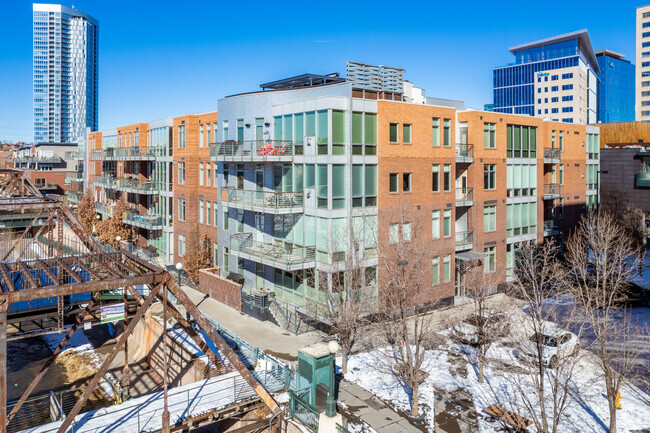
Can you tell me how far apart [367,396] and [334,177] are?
37.5 feet

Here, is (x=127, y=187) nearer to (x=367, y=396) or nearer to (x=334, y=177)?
(x=334, y=177)

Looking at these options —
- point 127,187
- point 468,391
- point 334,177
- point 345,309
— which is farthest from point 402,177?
point 127,187

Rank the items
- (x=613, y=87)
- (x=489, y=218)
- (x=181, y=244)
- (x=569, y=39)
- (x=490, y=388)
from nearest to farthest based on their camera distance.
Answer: (x=490, y=388) < (x=489, y=218) < (x=181, y=244) < (x=569, y=39) < (x=613, y=87)

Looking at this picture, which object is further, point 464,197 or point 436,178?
point 464,197

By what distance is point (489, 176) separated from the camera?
111ft

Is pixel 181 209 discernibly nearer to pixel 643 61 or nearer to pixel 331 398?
pixel 331 398

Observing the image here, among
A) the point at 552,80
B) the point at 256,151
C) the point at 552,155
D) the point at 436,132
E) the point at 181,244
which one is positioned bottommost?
the point at 181,244

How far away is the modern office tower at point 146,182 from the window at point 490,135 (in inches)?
1006

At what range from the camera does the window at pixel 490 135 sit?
3325 cm

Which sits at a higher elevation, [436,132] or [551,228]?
[436,132]

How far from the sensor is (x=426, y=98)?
122 feet

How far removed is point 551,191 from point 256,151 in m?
23.2

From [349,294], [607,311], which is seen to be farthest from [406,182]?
[607,311]

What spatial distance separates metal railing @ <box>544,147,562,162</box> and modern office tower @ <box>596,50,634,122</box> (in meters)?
171
